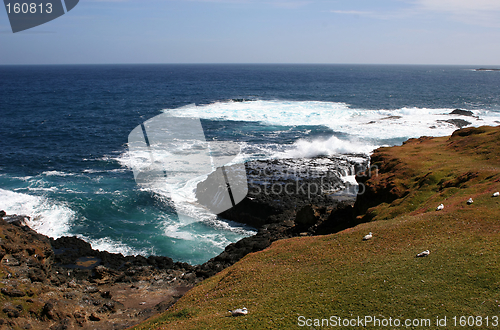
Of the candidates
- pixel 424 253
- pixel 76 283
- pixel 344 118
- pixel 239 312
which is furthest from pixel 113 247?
pixel 344 118

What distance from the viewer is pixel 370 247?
1792cm

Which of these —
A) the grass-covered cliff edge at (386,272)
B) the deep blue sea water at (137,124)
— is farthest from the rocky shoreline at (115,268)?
the grass-covered cliff edge at (386,272)

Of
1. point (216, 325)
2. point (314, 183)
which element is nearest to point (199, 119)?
point (314, 183)

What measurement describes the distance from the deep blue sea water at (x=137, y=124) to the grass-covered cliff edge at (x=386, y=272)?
14.3m

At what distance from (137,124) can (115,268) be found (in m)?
58.5

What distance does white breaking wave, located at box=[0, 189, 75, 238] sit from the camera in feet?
113

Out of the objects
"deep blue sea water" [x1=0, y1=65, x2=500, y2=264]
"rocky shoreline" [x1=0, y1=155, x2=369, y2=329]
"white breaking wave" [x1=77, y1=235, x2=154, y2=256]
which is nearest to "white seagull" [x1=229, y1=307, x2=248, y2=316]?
"rocky shoreline" [x1=0, y1=155, x2=369, y2=329]

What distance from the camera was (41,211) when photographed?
120ft

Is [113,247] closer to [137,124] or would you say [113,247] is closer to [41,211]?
[41,211]

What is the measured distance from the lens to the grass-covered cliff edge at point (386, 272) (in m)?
12.9

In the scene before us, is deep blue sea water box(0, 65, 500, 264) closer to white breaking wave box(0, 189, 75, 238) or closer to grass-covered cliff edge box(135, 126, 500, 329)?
white breaking wave box(0, 189, 75, 238)

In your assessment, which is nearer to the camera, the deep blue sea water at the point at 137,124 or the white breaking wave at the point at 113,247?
the white breaking wave at the point at 113,247

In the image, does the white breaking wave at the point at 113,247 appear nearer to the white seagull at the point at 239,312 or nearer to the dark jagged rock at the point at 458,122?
the white seagull at the point at 239,312

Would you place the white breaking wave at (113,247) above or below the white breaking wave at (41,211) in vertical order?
below
